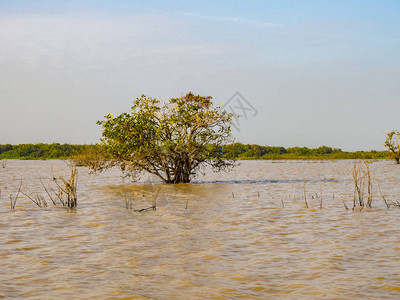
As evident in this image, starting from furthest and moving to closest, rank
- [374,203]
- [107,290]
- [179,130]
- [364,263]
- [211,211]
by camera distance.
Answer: [179,130] < [374,203] < [211,211] < [364,263] < [107,290]

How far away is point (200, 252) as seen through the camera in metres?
6.41

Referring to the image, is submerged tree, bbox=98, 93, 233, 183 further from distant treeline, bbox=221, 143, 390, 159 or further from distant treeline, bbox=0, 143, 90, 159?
distant treeline, bbox=0, 143, 90, 159

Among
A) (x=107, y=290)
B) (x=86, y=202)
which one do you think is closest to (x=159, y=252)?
(x=107, y=290)

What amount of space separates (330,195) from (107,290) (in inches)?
409

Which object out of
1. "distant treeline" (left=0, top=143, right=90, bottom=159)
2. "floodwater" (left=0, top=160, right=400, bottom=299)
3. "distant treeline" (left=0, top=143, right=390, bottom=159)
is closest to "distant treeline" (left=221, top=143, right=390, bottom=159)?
"distant treeline" (left=0, top=143, right=390, bottom=159)

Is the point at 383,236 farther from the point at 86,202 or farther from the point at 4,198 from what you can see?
the point at 4,198

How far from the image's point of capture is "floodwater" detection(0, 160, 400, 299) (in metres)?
4.74

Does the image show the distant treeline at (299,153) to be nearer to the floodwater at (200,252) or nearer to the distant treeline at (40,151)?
the distant treeline at (40,151)

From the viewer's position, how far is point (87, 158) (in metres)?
27.8

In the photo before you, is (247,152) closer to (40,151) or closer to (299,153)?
(299,153)

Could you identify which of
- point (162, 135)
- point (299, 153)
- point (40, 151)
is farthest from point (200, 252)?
point (40, 151)

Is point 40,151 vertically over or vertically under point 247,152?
over

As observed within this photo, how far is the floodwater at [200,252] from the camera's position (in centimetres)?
474

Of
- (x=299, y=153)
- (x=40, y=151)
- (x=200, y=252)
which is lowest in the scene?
(x=200, y=252)
